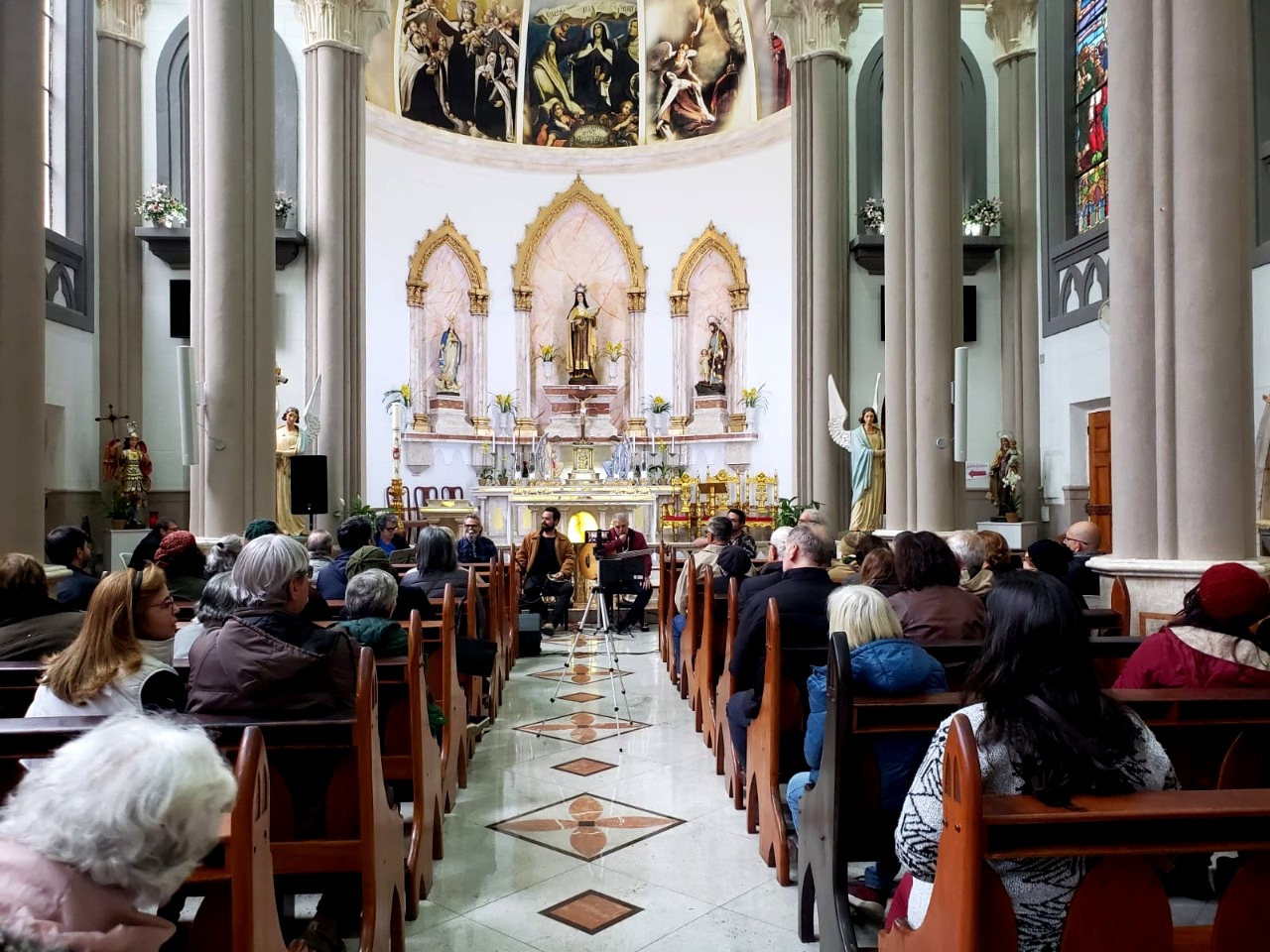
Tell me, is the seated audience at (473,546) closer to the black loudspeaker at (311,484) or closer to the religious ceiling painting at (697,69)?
the black loudspeaker at (311,484)

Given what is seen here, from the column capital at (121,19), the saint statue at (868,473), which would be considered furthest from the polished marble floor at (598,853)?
the column capital at (121,19)

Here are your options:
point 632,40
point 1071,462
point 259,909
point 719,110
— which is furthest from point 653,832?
point 632,40

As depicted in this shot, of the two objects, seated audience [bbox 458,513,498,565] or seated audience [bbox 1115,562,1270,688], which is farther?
seated audience [bbox 458,513,498,565]

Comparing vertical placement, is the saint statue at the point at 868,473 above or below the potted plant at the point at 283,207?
below

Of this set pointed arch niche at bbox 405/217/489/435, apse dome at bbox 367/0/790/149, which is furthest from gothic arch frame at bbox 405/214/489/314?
apse dome at bbox 367/0/790/149

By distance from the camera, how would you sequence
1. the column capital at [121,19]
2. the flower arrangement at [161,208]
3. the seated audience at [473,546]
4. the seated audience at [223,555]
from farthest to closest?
the column capital at [121,19]
the flower arrangement at [161,208]
the seated audience at [473,546]
the seated audience at [223,555]

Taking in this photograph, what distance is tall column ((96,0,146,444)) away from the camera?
13.9m

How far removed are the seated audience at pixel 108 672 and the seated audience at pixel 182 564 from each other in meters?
2.23

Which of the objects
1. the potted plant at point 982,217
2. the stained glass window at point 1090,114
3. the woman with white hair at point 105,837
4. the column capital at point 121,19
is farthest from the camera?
the potted plant at point 982,217

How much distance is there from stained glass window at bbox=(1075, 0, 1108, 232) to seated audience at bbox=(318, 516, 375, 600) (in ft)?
34.7

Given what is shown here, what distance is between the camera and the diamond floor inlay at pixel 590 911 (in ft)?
11.6

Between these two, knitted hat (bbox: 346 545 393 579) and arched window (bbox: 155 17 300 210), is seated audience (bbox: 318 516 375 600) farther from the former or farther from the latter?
arched window (bbox: 155 17 300 210)

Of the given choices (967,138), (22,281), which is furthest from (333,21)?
(22,281)

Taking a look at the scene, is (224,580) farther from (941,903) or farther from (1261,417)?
(1261,417)
